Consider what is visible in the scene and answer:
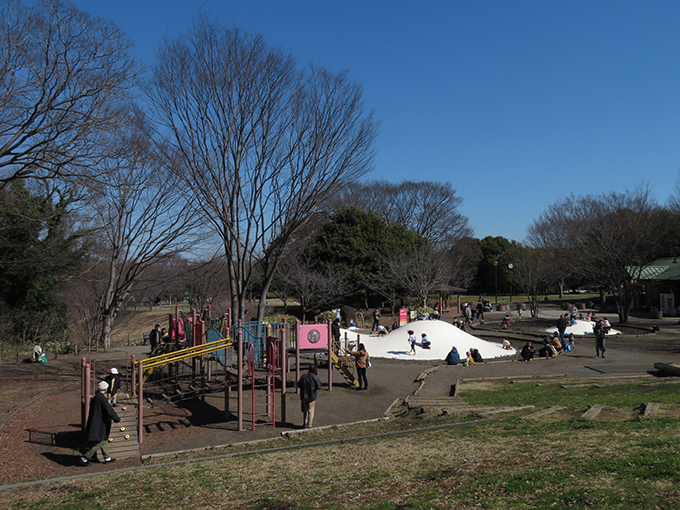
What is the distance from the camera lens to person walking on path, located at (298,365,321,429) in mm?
12188

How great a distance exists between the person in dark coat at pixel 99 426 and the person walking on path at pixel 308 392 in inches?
164

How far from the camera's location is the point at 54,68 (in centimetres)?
1474

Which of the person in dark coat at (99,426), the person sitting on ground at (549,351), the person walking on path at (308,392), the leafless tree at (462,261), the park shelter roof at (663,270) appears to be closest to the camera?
the person in dark coat at (99,426)

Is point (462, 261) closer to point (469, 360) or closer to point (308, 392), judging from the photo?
point (469, 360)

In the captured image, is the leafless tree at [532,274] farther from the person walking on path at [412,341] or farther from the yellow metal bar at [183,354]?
the yellow metal bar at [183,354]

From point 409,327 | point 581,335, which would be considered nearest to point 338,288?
point 409,327

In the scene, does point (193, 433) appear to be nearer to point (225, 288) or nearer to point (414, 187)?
point (225, 288)

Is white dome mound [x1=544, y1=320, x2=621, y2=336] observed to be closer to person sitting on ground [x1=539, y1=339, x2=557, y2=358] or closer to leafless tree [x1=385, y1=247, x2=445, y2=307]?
person sitting on ground [x1=539, y1=339, x2=557, y2=358]

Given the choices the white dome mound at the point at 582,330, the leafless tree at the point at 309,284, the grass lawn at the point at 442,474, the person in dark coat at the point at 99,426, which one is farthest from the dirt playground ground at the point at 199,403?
the leafless tree at the point at 309,284

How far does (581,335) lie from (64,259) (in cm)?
3088

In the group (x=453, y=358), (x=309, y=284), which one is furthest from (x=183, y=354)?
(x=309, y=284)

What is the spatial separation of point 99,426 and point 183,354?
13.3 ft

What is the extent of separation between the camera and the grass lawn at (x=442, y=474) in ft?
20.3

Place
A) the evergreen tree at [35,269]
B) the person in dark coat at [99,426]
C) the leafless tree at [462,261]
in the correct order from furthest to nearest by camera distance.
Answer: the leafless tree at [462,261]
the evergreen tree at [35,269]
the person in dark coat at [99,426]
